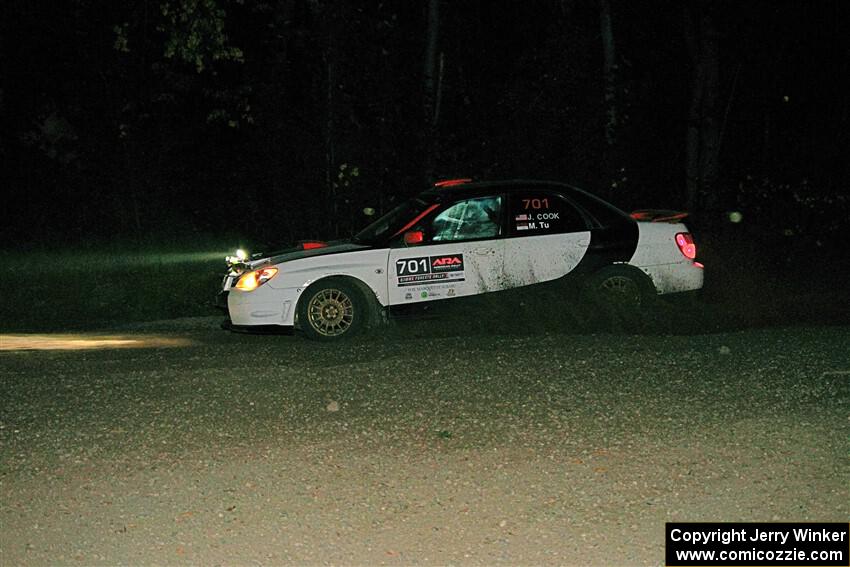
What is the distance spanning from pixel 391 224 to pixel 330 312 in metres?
1.28

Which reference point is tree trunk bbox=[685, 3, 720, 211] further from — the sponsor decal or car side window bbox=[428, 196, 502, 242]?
the sponsor decal

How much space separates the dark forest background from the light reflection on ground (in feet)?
23.6

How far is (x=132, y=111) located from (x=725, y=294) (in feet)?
44.1

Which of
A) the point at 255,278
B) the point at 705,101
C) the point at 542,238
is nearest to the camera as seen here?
the point at 255,278

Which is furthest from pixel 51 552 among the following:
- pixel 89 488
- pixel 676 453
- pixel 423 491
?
pixel 676 453

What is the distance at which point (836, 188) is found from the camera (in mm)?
21609

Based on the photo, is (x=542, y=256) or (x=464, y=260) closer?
(x=464, y=260)

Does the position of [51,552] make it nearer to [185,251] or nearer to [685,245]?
[685,245]

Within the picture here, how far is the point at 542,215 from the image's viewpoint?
465 inches

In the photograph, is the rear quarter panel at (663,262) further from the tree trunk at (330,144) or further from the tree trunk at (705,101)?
the tree trunk at (705,101)

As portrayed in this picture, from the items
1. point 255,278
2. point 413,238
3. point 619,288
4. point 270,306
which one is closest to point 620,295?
point 619,288

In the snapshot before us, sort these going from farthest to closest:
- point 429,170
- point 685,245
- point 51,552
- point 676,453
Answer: point 429,170 < point 685,245 < point 676,453 < point 51,552

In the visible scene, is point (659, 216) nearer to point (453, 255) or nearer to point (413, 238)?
point (453, 255)

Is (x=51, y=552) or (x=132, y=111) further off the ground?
(x=132, y=111)
